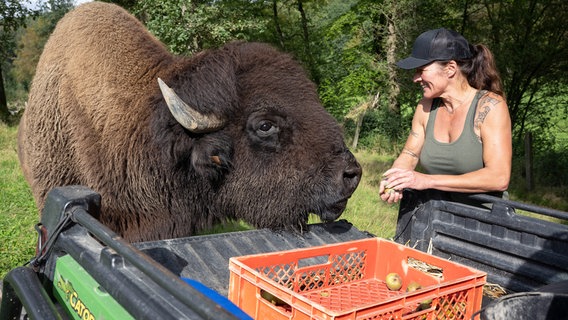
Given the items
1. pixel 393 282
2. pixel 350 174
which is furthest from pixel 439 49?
pixel 393 282

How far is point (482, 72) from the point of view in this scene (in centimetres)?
378

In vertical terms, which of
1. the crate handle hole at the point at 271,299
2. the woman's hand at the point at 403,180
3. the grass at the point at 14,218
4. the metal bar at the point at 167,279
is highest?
the woman's hand at the point at 403,180

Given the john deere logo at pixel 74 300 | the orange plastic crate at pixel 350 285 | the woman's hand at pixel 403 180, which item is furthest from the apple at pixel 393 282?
the john deere logo at pixel 74 300

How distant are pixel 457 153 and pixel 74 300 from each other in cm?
286

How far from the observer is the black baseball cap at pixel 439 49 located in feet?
11.9

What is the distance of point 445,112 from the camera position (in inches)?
157

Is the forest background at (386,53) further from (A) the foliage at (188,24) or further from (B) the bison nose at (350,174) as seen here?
(B) the bison nose at (350,174)

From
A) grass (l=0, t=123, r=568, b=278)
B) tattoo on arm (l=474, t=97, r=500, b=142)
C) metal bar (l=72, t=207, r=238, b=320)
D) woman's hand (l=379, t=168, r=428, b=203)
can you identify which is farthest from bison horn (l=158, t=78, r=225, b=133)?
tattoo on arm (l=474, t=97, r=500, b=142)

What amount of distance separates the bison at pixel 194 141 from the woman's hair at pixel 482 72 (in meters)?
1.15

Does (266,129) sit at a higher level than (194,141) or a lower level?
A: higher

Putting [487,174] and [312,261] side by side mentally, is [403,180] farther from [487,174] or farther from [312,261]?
[312,261]

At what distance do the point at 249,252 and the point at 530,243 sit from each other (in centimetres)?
175

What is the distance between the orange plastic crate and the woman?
23.1 inches

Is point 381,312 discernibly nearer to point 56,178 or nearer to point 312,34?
point 56,178
